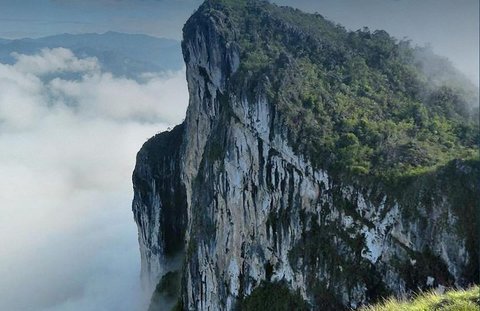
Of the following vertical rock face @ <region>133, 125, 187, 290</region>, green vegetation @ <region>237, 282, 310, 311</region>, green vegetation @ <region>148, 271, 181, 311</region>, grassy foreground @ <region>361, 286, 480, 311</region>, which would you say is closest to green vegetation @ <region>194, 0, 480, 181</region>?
green vegetation @ <region>237, 282, 310, 311</region>

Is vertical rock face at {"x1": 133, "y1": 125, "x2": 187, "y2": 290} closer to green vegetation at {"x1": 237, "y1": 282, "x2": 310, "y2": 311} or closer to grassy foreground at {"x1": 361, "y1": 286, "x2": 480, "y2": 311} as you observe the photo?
green vegetation at {"x1": 237, "y1": 282, "x2": 310, "y2": 311}

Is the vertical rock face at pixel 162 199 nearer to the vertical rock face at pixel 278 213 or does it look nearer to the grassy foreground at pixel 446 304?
the vertical rock face at pixel 278 213

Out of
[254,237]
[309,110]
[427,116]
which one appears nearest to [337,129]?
[309,110]

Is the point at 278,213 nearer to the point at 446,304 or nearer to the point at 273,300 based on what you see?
the point at 273,300

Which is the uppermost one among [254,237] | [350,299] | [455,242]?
[254,237]

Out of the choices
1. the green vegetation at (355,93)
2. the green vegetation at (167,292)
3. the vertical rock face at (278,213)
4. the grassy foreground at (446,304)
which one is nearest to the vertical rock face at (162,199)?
the vertical rock face at (278,213)

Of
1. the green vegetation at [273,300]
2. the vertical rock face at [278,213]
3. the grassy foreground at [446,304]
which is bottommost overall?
the green vegetation at [273,300]

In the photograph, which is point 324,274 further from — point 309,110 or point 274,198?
point 309,110
